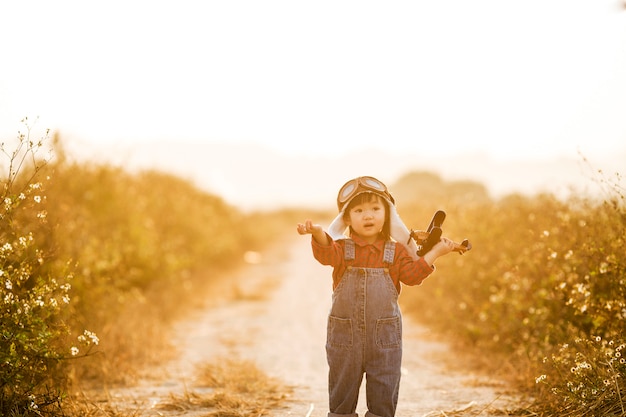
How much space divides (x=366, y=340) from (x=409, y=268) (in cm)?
59

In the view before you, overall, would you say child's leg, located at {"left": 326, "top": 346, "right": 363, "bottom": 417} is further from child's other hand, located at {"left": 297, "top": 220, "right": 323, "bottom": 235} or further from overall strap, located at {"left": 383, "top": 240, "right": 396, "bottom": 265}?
child's other hand, located at {"left": 297, "top": 220, "right": 323, "bottom": 235}

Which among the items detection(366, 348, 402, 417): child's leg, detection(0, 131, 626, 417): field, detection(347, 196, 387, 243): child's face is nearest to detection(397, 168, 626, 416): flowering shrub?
detection(0, 131, 626, 417): field

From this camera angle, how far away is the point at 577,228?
702 cm

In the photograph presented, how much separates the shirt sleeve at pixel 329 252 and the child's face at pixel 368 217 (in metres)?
0.20

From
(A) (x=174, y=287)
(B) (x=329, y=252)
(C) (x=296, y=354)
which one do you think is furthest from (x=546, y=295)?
(A) (x=174, y=287)

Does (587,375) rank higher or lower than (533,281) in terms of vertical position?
lower

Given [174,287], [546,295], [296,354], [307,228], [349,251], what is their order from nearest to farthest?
[307,228]
[349,251]
[546,295]
[296,354]
[174,287]

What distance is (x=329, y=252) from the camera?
15.5 feet

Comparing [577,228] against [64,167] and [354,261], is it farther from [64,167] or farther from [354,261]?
[64,167]

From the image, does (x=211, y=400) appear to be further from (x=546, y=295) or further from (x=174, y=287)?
Answer: (x=174, y=287)

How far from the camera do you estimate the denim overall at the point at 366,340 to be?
4.68 m

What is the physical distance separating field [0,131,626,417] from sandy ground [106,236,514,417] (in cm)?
36

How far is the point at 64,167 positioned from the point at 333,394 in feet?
24.0

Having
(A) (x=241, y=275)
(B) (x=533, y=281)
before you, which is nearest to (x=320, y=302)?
(A) (x=241, y=275)
